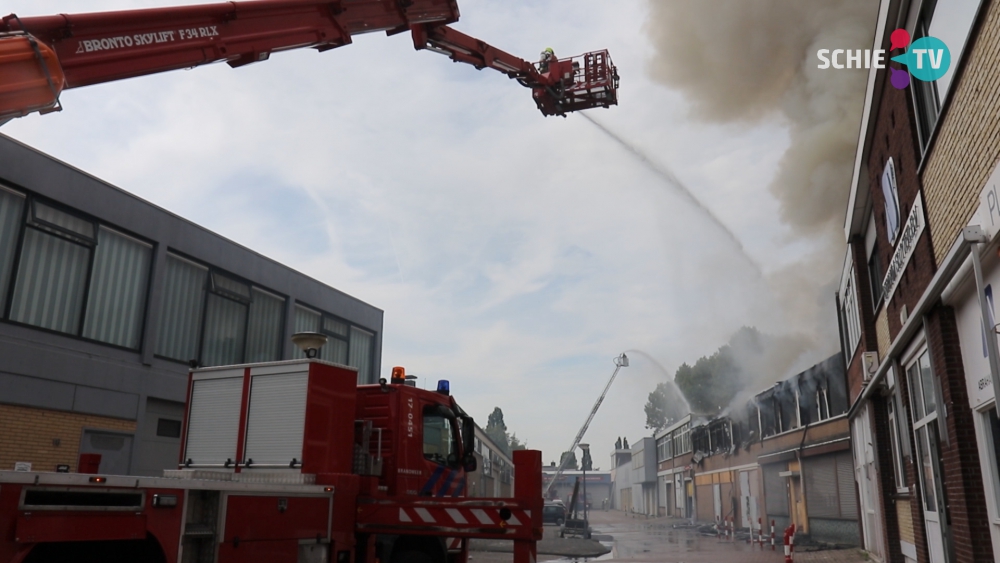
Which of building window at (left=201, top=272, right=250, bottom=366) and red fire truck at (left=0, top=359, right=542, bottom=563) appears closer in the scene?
red fire truck at (left=0, top=359, right=542, bottom=563)

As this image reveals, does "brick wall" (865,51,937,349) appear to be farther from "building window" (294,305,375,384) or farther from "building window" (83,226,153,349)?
"building window" (294,305,375,384)

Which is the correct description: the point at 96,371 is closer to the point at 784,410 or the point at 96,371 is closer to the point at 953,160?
the point at 953,160

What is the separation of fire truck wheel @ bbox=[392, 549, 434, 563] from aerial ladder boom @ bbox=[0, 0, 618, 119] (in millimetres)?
5547

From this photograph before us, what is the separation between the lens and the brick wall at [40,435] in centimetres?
1130

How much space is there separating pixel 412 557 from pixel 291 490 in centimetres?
205

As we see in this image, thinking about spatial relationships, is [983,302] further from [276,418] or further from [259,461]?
[259,461]

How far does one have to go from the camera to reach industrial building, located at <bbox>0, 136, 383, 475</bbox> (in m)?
11.7

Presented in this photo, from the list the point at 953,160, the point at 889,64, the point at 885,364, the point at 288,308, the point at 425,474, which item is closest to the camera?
the point at 953,160

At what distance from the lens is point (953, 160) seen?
747cm

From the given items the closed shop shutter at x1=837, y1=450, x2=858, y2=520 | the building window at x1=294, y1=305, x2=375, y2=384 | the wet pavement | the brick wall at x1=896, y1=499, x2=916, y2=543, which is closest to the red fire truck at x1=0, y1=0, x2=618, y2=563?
the brick wall at x1=896, y1=499, x2=916, y2=543

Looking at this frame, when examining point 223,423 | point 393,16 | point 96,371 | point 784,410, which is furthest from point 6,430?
point 784,410

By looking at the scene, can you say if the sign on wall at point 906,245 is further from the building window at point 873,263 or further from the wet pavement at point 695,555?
the wet pavement at point 695,555

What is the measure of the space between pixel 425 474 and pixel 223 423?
2.36 metres

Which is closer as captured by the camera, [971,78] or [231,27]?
[971,78]
